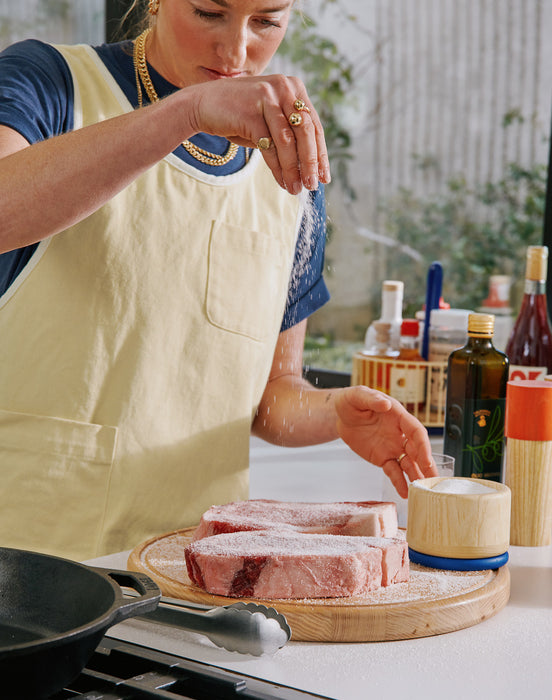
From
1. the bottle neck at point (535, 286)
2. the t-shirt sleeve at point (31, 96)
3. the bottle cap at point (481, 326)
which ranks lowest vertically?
the bottle cap at point (481, 326)

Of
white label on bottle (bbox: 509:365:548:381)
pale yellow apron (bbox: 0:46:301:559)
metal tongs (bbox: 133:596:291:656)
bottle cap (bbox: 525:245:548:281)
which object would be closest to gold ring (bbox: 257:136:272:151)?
pale yellow apron (bbox: 0:46:301:559)

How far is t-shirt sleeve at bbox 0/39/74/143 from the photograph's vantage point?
3.96ft

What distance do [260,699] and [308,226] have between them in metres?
1.03

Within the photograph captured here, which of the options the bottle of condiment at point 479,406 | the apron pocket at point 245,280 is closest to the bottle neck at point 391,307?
the apron pocket at point 245,280

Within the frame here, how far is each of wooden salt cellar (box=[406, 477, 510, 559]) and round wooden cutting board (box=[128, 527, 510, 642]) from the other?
0.03 metres

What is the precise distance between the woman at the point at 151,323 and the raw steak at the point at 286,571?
0.33 m

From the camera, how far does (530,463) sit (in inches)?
54.0

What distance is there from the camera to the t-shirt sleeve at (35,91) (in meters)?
1.21

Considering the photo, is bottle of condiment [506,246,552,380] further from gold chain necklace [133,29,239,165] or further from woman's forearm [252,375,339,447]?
gold chain necklace [133,29,239,165]

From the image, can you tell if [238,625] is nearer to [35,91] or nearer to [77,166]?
[77,166]

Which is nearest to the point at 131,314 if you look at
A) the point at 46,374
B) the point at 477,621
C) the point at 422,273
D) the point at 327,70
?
the point at 46,374

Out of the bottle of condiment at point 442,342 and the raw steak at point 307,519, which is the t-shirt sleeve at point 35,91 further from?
the bottle of condiment at point 442,342

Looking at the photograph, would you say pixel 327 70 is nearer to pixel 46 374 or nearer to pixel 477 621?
pixel 46 374

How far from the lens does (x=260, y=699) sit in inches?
29.8
